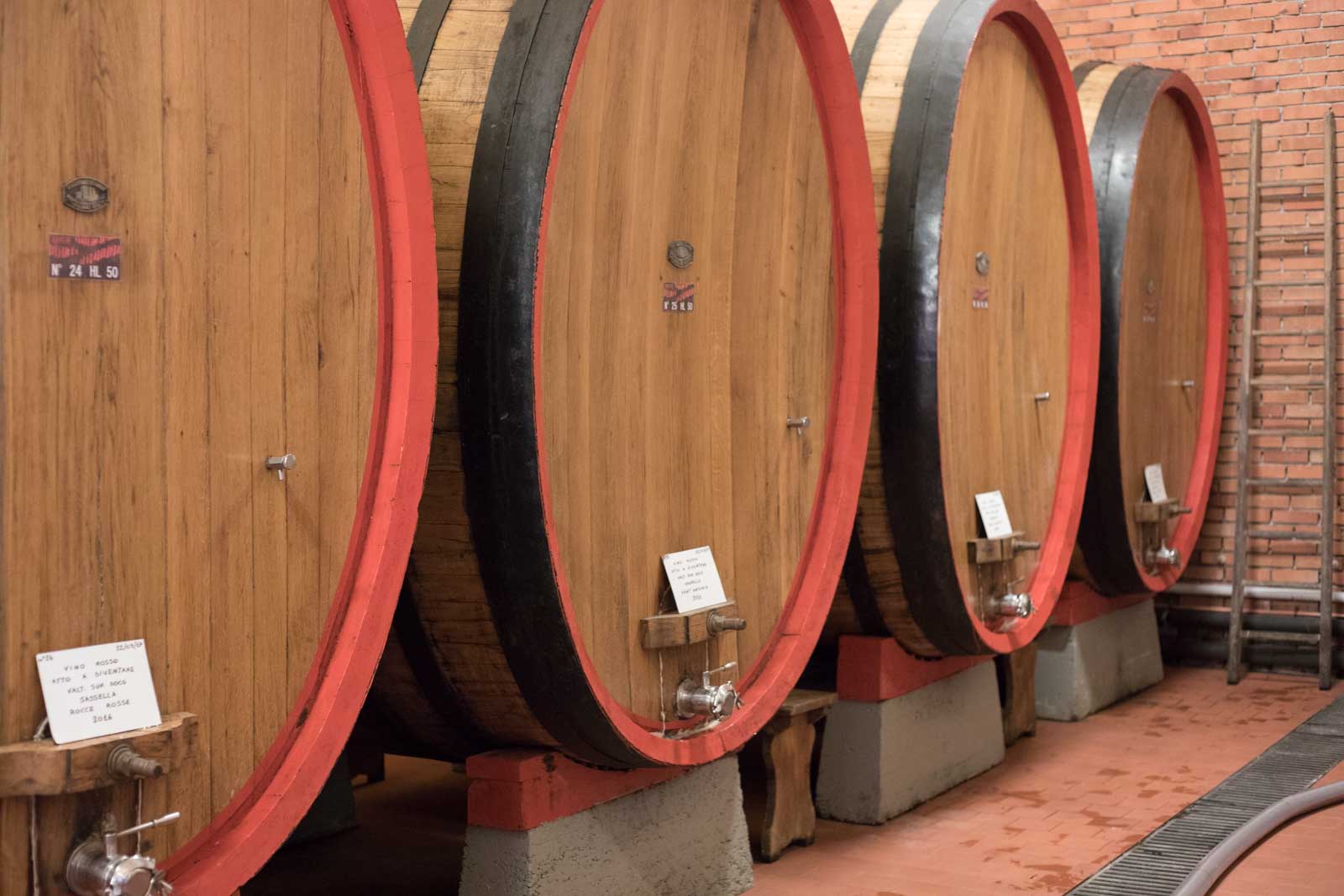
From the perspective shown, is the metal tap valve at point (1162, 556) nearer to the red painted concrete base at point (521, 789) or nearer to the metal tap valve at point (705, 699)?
the metal tap valve at point (705, 699)

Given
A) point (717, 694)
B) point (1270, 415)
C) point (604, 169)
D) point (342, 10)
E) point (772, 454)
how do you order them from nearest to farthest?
point (342, 10) < point (604, 169) < point (717, 694) < point (772, 454) < point (1270, 415)

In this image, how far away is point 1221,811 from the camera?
485 cm

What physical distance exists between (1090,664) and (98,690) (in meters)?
4.88

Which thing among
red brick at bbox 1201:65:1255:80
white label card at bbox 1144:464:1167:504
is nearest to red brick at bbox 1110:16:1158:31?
red brick at bbox 1201:65:1255:80

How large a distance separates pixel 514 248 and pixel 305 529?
0.67 meters

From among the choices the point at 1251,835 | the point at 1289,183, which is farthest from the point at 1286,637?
the point at 1251,835

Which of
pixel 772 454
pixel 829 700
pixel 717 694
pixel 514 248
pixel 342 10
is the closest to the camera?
pixel 342 10

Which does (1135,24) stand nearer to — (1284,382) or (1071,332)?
(1284,382)

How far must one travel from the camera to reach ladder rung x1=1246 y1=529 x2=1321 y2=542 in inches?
284

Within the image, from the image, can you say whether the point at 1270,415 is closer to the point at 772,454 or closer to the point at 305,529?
the point at 772,454

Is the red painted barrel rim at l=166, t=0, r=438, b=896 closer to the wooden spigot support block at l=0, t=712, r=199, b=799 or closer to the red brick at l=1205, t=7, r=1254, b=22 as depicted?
the wooden spigot support block at l=0, t=712, r=199, b=799

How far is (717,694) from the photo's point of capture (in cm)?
352

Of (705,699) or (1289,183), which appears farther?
(1289,183)

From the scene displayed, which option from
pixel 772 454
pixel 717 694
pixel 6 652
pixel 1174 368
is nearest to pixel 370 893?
pixel 717 694
